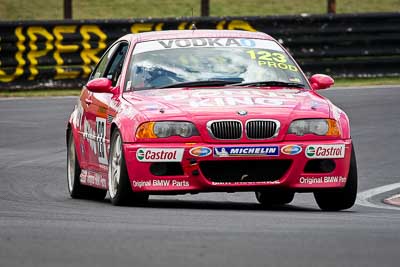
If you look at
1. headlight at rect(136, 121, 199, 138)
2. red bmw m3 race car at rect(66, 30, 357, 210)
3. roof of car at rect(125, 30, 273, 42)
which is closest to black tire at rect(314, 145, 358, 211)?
red bmw m3 race car at rect(66, 30, 357, 210)

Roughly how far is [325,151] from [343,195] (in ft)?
1.65

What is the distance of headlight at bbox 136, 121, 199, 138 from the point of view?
32.3 feet

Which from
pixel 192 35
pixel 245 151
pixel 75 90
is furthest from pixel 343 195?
pixel 75 90

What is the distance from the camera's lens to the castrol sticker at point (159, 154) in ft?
32.3

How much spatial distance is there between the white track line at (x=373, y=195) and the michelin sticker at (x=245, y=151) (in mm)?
1687

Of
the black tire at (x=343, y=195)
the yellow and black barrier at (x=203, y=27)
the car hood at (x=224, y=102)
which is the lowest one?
the yellow and black barrier at (x=203, y=27)

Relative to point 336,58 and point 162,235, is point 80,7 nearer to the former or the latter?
point 336,58

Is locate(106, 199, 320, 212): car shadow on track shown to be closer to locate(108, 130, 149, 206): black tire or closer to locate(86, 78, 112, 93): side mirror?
locate(108, 130, 149, 206): black tire

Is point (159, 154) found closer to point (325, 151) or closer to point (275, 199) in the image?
point (325, 151)

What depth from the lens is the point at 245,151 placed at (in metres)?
9.84

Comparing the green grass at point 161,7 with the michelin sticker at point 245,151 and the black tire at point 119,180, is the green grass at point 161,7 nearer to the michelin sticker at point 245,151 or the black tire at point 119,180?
the black tire at point 119,180

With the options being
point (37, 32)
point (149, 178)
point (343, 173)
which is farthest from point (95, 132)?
point (37, 32)

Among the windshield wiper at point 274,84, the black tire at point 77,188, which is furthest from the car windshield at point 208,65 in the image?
the black tire at point 77,188

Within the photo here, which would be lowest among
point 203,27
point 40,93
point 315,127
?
point 40,93
